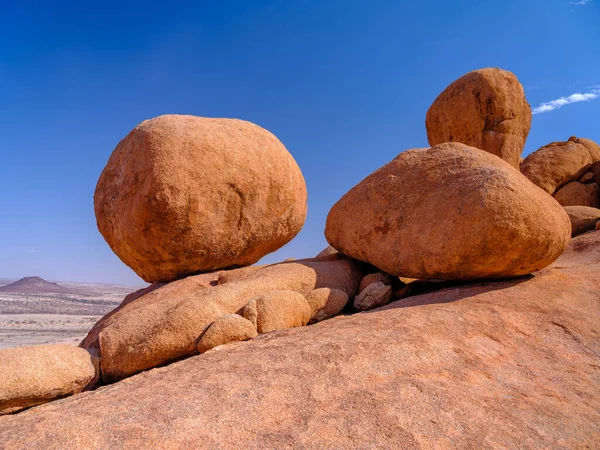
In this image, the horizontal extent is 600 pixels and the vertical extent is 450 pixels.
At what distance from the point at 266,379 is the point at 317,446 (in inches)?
31.6

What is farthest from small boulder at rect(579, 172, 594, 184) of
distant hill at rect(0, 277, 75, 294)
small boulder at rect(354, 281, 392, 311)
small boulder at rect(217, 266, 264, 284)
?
distant hill at rect(0, 277, 75, 294)

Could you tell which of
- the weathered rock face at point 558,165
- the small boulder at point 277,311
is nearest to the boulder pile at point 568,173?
the weathered rock face at point 558,165

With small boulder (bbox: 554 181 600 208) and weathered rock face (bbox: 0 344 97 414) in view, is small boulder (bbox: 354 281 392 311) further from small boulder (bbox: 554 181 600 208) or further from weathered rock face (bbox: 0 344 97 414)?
small boulder (bbox: 554 181 600 208)

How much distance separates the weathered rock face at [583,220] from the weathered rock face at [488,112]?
3.55 metres

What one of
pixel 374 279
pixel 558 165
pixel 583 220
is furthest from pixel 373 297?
pixel 558 165

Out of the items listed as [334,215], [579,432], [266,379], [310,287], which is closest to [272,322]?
[310,287]

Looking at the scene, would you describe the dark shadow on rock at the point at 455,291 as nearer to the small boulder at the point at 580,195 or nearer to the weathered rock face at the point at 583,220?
the weathered rock face at the point at 583,220

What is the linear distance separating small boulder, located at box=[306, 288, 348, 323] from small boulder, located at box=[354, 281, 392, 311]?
0.18 metres

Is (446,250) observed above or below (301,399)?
above

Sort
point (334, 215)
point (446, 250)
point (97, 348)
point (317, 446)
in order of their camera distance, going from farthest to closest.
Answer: point (334, 215)
point (446, 250)
point (97, 348)
point (317, 446)

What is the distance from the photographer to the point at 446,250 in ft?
16.5

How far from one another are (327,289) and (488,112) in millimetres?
9918

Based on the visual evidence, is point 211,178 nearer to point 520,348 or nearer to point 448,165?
point 448,165

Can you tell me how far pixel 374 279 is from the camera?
5.88 m
